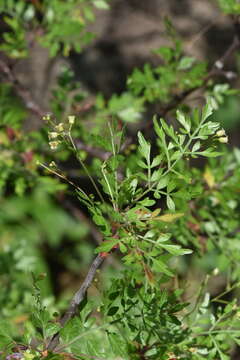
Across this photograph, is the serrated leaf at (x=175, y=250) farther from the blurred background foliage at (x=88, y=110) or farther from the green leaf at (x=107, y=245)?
the blurred background foliage at (x=88, y=110)

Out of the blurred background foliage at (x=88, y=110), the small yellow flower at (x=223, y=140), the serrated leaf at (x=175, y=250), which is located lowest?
the blurred background foliage at (x=88, y=110)

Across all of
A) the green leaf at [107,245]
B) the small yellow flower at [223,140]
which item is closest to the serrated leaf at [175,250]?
the green leaf at [107,245]

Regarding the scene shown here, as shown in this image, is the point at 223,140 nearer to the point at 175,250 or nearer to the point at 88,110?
the point at 175,250

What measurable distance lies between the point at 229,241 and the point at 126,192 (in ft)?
3.06

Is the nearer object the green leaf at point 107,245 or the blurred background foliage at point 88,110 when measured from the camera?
the green leaf at point 107,245

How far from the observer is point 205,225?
182 cm

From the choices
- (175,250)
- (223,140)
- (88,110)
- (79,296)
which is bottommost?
(88,110)

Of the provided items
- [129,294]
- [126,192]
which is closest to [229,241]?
[129,294]

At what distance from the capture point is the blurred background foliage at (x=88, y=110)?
6.14ft

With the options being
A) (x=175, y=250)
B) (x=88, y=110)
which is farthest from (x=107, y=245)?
(x=88, y=110)

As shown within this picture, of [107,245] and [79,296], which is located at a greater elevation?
[107,245]

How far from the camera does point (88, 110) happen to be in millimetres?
2799

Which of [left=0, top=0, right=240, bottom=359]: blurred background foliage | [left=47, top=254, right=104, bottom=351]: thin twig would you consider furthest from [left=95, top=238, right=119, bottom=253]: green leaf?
[left=0, top=0, right=240, bottom=359]: blurred background foliage

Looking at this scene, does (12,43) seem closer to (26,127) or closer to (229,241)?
(229,241)
